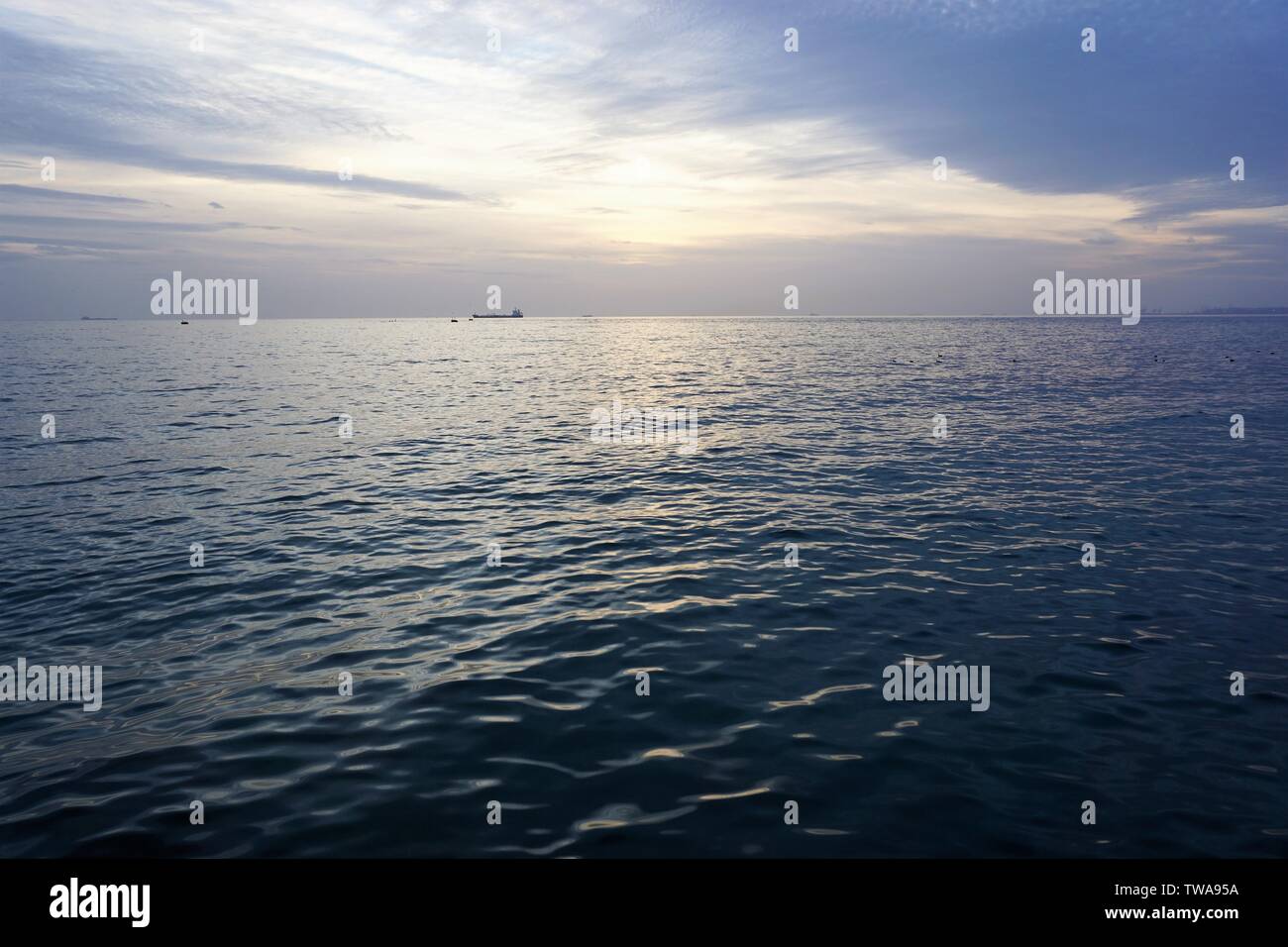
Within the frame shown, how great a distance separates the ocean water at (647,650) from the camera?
8898 millimetres

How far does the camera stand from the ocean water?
29.2 feet

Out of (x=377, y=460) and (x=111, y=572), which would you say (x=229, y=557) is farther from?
Answer: (x=377, y=460)

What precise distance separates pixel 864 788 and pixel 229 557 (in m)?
17.1

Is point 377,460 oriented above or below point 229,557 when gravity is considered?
above

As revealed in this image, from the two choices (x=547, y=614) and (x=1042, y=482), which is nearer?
(x=547, y=614)

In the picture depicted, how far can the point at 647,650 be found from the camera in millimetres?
13797
